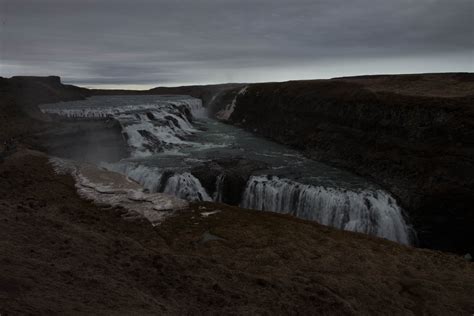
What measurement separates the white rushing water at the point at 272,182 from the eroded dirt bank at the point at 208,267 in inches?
241

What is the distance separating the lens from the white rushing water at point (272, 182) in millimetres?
22062

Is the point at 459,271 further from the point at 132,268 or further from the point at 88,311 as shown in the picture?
the point at 88,311

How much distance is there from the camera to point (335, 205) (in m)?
22.4

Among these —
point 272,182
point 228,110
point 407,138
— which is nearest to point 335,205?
point 272,182

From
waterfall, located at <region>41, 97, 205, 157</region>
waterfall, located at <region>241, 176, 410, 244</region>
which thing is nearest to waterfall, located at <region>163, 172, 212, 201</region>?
waterfall, located at <region>241, 176, 410, 244</region>

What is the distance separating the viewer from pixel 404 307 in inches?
390

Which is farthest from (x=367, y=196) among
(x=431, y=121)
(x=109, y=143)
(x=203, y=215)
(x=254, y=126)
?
(x=254, y=126)

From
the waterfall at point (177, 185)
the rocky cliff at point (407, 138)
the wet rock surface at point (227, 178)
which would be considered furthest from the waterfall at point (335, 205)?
the waterfall at point (177, 185)

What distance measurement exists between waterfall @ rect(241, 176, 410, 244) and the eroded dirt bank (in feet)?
20.1

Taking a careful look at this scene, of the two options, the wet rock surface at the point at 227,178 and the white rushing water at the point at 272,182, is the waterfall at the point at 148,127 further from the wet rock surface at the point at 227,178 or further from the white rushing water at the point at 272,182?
the wet rock surface at the point at 227,178

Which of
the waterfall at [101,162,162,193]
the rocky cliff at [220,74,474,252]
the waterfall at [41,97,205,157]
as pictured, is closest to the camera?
the rocky cliff at [220,74,474,252]

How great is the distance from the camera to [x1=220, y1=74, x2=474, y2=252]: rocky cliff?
22.4m

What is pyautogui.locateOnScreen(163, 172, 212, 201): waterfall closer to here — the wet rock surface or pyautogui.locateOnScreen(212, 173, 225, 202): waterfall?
pyautogui.locateOnScreen(212, 173, 225, 202): waterfall

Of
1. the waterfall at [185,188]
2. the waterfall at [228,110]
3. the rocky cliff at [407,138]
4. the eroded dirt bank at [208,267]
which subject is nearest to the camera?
the eroded dirt bank at [208,267]
